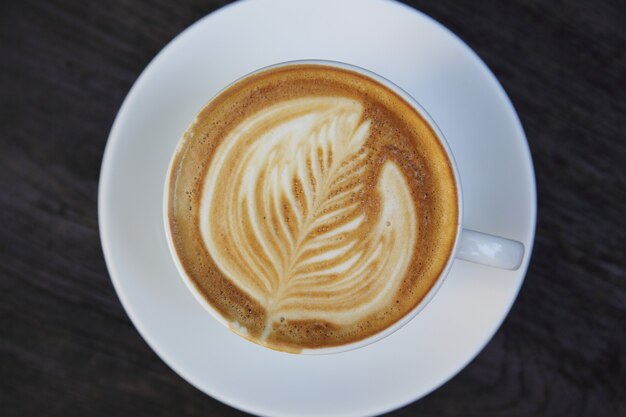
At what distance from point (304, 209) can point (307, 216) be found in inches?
0.8

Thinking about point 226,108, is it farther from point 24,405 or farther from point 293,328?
point 24,405

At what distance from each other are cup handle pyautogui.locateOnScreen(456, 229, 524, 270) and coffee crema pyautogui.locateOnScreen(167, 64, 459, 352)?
0.08 metres

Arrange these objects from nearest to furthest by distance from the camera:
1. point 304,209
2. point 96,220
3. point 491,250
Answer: point 491,250
point 304,209
point 96,220

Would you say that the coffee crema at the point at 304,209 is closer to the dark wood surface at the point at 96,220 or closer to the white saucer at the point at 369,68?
the white saucer at the point at 369,68

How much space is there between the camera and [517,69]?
1766 mm

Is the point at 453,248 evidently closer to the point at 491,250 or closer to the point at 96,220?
the point at 491,250

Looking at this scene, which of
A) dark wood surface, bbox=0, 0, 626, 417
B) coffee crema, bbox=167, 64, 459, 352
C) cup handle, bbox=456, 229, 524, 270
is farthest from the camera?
dark wood surface, bbox=0, 0, 626, 417

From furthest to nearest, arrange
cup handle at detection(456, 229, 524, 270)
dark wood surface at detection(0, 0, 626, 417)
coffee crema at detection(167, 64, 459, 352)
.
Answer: dark wood surface at detection(0, 0, 626, 417) < coffee crema at detection(167, 64, 459, 352) < cup handle at detection(456, 229, 524, 270)

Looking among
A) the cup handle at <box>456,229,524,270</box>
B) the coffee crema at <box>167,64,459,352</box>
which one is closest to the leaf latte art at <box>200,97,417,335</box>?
the coffee crema at <box>167,64,459,352</box>

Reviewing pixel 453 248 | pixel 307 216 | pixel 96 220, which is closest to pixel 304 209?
pixel 307 216

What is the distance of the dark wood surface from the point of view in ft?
5.80

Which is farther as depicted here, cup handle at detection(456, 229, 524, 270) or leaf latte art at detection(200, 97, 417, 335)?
leaf latte art at detection(200, 97, 417, 335)

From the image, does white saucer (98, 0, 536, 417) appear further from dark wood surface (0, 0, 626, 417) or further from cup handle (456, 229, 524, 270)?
dark wood surface (0, 0, 626, 417)

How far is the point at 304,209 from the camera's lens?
4.79ft
